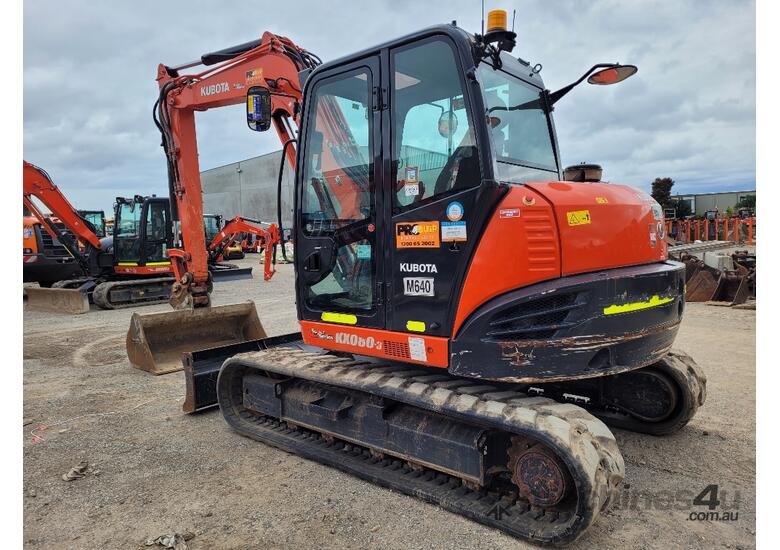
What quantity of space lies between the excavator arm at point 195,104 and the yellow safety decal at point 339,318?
106 inches

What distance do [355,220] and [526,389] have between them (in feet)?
6.67

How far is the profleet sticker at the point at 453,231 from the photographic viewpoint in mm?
3111

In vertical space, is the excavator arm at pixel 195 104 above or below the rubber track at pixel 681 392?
above

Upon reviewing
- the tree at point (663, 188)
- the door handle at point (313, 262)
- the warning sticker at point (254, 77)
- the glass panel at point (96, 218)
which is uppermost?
the tree at point (663, 188)

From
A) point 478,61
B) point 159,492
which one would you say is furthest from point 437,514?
point 478,61

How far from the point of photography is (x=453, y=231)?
3.15m

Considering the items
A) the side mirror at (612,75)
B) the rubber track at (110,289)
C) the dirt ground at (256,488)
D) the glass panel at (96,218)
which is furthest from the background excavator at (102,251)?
the side mirror at (612,75)

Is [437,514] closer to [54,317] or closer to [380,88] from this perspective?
[380,88]

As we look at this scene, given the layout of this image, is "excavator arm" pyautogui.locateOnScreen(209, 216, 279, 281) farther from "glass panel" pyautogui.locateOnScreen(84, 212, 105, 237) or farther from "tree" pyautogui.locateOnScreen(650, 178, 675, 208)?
"tree" pyautogui.locateOnScreen(650, 178, 675, 208)

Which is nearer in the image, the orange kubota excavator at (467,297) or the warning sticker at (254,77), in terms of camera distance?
the orange kubota excavator at (467,297)

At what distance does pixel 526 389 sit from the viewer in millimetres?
4344

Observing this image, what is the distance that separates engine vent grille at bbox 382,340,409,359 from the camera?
343 cm

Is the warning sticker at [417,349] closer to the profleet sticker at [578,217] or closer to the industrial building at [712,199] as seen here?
the profleet sticker at [578,217]

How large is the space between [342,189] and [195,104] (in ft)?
12.3
